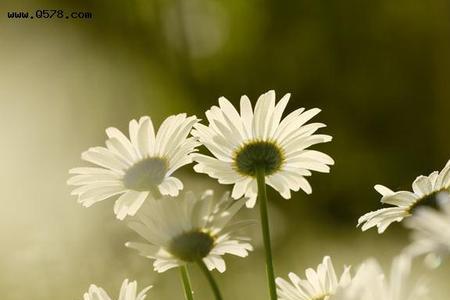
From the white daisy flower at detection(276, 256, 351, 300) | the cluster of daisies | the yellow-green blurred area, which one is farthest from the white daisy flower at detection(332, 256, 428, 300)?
the yellow-green blurred area

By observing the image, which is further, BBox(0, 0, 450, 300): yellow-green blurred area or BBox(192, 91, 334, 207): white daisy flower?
BBox(0, 0, 450, 300): yellow-green blurred area

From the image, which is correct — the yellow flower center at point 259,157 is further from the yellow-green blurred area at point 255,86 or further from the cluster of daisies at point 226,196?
the yellow-green blurred area at point 255,86

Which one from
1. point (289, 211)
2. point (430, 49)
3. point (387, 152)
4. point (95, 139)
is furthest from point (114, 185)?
point (430, 49)

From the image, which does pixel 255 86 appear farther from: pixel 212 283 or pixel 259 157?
pixel 212 283

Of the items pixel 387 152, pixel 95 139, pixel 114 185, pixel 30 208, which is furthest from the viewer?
pixel 387 152

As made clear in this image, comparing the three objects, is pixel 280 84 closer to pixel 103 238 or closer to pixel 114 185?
pixel 103 238

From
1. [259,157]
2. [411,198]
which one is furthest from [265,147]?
[411,198]

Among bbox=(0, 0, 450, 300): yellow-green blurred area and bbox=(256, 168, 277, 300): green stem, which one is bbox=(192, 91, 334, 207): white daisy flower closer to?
bbox=(256, 168, 277, 300): green stem
